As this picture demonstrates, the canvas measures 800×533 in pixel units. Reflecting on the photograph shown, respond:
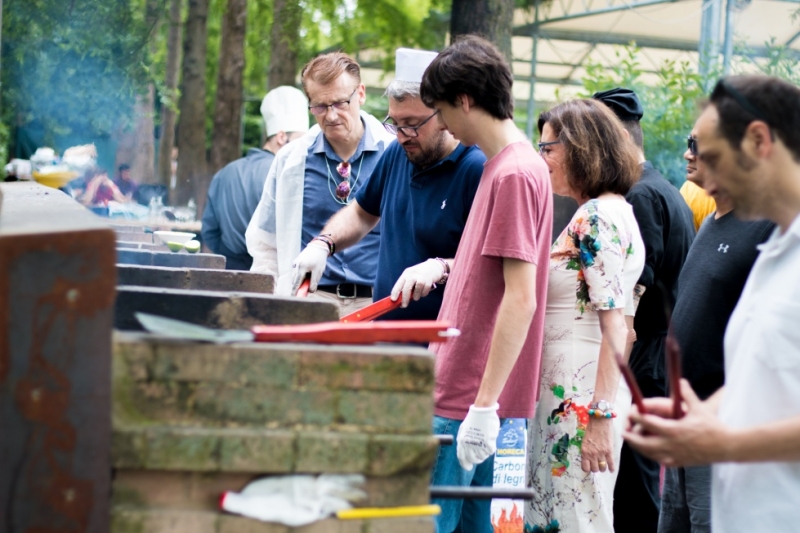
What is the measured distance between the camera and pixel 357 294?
5.17 metres

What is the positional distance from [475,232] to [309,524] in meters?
1.56

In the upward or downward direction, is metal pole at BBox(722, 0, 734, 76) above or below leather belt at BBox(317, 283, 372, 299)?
above

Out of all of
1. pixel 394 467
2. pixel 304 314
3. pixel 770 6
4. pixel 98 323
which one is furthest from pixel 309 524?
pixel 770 6

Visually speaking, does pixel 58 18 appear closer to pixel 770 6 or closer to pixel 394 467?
pixel 770 6

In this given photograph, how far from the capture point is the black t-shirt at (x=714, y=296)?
3564mm

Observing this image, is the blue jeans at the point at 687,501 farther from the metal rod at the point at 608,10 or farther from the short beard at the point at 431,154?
the metal rod at the point at 608,10

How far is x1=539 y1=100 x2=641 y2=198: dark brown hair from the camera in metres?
4.14

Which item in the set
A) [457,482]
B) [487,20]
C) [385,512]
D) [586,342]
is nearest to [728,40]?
[487,20]

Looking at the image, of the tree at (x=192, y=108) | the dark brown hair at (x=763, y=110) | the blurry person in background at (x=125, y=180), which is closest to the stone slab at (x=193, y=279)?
the dark brown hair at (x=763, y=110)

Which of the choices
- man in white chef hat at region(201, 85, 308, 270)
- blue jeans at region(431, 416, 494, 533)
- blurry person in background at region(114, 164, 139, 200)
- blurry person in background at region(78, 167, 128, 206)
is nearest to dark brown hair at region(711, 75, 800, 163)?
blue jeans at region(431, 416, 494, 533)

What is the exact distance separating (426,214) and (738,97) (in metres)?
1.79

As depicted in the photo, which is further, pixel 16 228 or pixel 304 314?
pixel 304 314

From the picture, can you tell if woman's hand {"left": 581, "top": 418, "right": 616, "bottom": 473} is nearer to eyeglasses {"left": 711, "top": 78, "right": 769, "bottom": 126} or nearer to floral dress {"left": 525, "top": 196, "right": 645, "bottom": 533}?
floral dress {"left": 525, "top": 196, "right": 645, "bottom": 533}

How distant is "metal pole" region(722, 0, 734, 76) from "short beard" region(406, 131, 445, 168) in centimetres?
612
